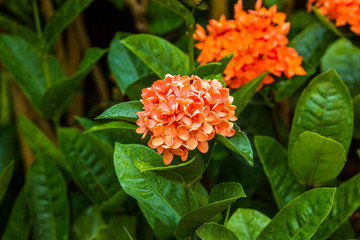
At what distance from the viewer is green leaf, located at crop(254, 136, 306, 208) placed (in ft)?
2.90

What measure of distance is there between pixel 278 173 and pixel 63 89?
0.53 metres

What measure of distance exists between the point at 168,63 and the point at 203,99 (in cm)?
27

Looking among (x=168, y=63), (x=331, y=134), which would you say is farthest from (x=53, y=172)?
(x=331, y=134)

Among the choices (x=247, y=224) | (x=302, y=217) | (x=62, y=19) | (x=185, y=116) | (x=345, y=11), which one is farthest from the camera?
(x=62, y=19)

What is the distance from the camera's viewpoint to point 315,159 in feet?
2.69

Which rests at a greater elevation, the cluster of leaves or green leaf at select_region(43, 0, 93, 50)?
green leaf at select_region(43, 0, 93, 50)

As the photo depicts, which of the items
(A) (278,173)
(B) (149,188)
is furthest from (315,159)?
(B) (149,188)

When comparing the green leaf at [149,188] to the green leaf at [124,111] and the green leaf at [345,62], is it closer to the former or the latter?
the green leaf at [124,111]

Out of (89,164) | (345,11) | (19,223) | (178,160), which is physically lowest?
(19,223)

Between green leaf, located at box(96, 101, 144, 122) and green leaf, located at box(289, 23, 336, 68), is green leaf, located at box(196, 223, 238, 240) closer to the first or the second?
green leaf, located at box(96, 101, 144, 122)

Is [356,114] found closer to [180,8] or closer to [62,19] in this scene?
[180,8]

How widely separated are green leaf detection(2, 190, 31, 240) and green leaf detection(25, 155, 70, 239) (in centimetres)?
2

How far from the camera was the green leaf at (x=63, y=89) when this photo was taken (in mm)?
1014

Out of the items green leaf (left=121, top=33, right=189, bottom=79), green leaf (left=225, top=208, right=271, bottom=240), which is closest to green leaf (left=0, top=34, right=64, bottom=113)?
green leaf (left=121, top=33, right=189, bottom=79)
